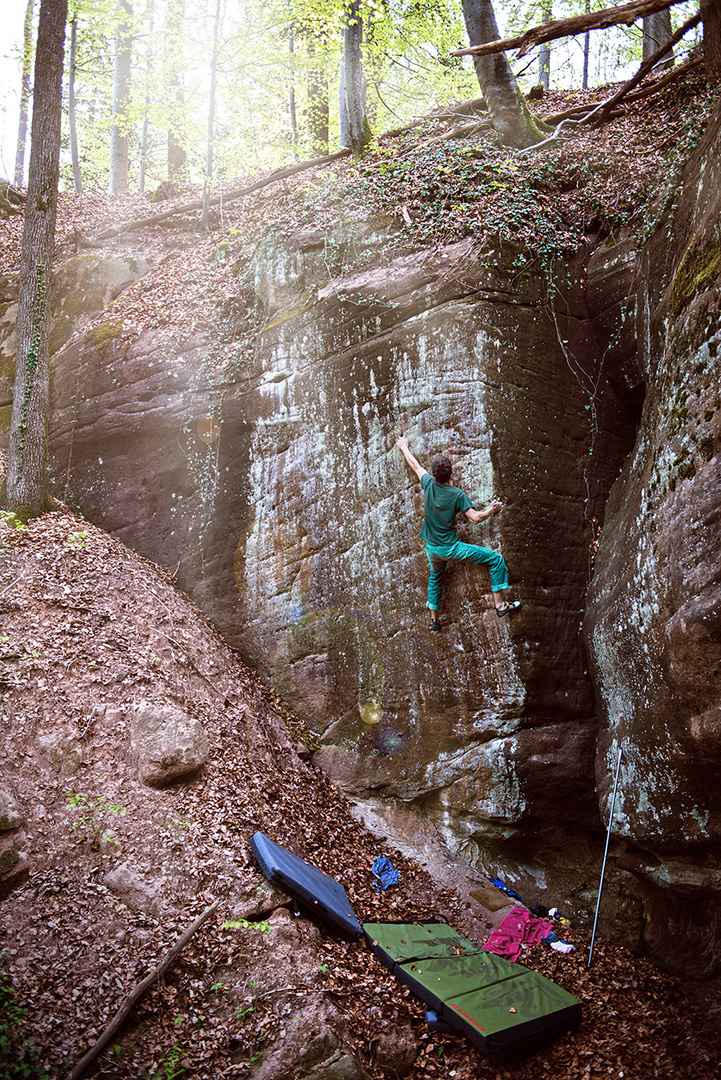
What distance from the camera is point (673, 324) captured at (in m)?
6.68

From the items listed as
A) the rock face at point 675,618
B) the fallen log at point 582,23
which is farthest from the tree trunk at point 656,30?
the rock face at point 675,618

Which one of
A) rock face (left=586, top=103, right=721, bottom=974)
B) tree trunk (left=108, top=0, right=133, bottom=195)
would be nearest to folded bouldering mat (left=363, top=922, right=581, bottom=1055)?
rock face (left=586, top=103, right=721, bottom=974)

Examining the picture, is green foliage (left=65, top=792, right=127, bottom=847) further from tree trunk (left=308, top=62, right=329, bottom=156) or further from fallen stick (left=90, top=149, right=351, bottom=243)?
tree trunk (left=308, top=62, right=329, bottom=156)

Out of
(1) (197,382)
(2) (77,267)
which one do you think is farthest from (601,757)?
(2) (77,267)

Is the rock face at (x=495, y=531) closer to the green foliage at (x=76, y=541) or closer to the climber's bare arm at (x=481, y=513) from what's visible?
the climber's bare arm at (x=481, y=513)

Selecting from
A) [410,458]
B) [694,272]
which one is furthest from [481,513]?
[694,272]

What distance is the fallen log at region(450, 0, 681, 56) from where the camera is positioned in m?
7.14

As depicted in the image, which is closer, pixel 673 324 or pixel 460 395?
pixel 673 324

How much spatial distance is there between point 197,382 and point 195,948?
8255 millimetres

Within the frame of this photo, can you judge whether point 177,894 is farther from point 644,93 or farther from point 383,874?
point 644,93

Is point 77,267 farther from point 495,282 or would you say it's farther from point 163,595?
point 495,282

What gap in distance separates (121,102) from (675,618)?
67.5 ft

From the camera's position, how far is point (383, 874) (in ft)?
22.9

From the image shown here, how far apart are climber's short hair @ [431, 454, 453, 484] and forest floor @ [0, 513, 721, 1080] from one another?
12.4ft
